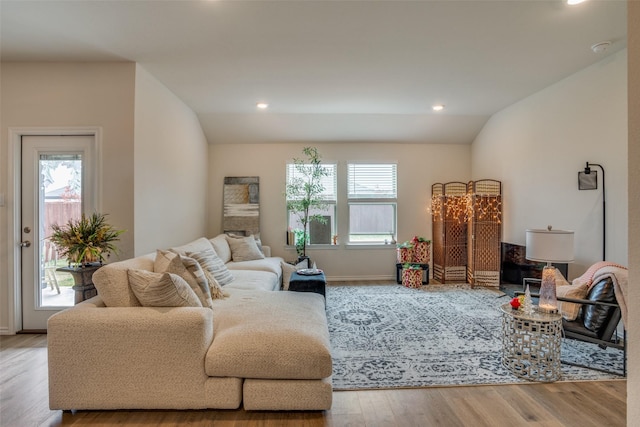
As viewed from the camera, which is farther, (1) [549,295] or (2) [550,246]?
(2) [550,246]

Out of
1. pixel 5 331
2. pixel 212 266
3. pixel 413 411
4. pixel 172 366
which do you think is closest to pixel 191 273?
pixel 172 366

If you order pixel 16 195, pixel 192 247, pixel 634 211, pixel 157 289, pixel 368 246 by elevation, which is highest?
pixel 16 195

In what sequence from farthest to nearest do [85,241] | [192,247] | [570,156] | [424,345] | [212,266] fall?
[570,156] → [192,247] → [212,266] → [424,345] → [85,241]

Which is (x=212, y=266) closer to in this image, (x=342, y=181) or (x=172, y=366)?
(x=172, y=366)

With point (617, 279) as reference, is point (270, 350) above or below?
below

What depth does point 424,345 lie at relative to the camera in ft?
9.82

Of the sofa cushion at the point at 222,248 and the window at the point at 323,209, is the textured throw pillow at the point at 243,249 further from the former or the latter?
the window at the point at 323,209

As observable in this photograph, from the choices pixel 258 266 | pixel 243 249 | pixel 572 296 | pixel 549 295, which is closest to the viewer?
pixel 549 295

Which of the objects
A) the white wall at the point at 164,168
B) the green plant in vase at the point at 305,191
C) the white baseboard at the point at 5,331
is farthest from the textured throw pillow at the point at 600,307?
the white baseboard at the point at 5,331

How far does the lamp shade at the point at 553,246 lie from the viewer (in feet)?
10.3

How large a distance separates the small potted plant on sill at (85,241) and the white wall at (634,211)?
3485mm

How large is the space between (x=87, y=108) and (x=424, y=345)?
13.4ft

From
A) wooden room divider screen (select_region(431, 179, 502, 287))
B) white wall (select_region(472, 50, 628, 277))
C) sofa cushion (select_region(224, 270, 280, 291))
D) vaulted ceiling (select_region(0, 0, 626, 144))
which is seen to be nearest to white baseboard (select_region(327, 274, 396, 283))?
wooden room divider screen (select_region(431, 179, 502, 287))

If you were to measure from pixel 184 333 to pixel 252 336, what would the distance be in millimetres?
418
